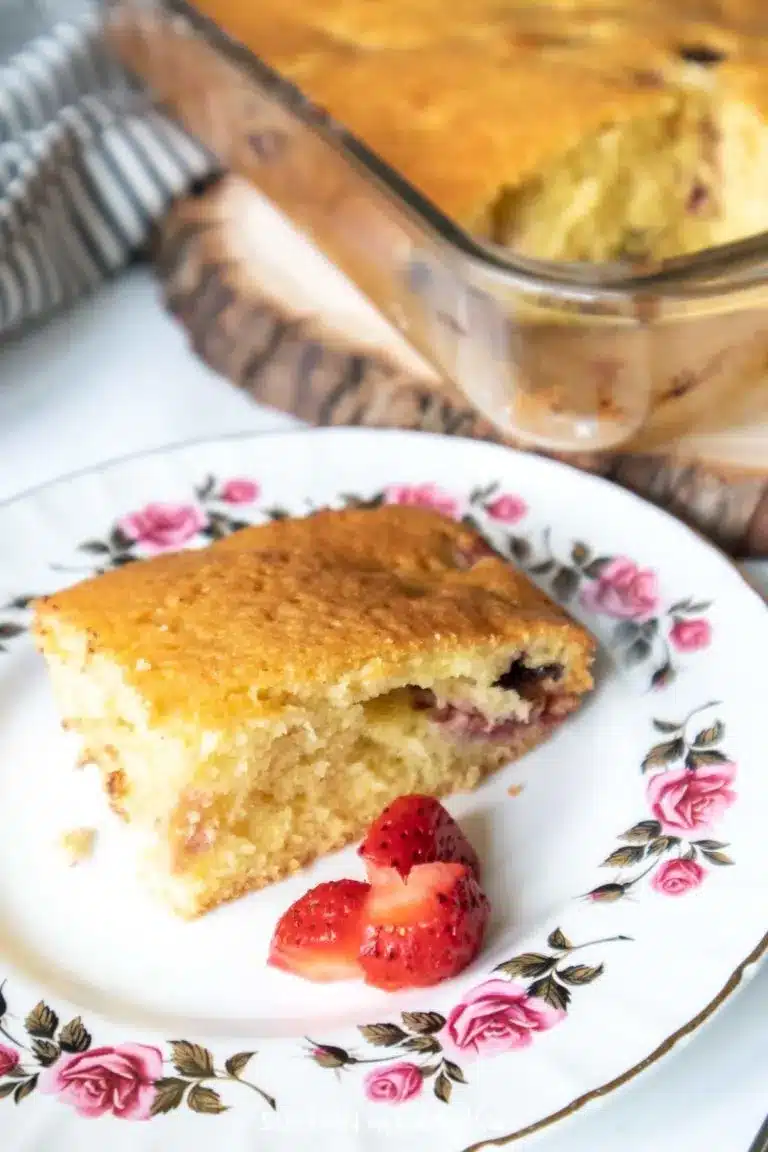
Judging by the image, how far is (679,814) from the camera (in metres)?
1.12

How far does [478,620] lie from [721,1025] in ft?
1.46

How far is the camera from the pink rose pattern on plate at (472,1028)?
93cm

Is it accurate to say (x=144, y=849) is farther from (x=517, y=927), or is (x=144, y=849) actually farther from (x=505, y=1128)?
(x=505, y=1128)

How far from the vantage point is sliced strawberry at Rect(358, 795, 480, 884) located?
42.0 inches

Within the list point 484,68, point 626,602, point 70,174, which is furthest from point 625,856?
point 70,174

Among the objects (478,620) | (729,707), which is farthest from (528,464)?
(729,707)

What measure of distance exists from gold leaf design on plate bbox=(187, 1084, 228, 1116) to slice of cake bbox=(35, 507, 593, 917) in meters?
0.23

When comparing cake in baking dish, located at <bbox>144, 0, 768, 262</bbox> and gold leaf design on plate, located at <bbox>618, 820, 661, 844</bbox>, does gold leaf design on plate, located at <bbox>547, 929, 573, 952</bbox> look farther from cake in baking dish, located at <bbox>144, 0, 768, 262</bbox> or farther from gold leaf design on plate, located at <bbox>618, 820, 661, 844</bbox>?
cake in baking dish, located at <bbox>144, 0, 768, 262</bbox>

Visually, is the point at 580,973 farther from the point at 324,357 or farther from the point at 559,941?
the point at 324,357

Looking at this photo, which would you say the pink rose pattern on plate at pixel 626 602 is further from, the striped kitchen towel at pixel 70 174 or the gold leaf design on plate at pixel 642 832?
the striped kitchen towel at pixel 70 174

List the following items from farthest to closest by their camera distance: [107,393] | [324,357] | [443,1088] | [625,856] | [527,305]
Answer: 1. [107,393]
2. [324,357]
3. [527,305]
4. [625,856]
5. [443,1088]

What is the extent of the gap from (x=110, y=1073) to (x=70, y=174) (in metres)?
1.67

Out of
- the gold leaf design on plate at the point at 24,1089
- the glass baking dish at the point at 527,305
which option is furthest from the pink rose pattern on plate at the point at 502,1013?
the glass baking dish at the point at 527,305

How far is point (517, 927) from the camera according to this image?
1.09 meters
